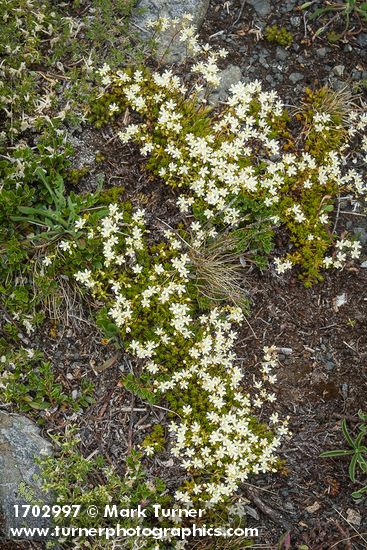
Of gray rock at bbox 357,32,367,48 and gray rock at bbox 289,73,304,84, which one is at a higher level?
gray rock at bbox 357,32,367,48

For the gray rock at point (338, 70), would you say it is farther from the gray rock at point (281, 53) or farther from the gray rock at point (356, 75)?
the gray rock at point (281, 53)

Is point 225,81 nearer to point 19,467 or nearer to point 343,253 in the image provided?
point 343,253

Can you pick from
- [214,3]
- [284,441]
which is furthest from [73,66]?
[284,441]

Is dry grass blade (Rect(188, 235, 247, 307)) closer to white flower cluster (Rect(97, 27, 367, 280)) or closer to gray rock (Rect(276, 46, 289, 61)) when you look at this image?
white flower cluster (Rect(97, 27, 367, 280))

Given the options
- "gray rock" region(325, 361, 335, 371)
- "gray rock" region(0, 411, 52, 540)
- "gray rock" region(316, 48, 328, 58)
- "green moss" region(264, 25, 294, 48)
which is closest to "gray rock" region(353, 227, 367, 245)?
"gray rock" region(325, 361, 335, 371)

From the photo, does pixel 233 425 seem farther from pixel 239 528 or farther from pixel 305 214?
pixel 305 214

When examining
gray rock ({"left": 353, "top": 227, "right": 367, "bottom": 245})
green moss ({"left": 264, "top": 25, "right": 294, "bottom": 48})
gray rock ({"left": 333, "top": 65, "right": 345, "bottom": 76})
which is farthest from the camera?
gray rock ({"left": 333, "top": 65, "right": 345, "bottom": 76})

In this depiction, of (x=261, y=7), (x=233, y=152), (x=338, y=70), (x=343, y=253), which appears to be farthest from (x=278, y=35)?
(x=343, y=253)

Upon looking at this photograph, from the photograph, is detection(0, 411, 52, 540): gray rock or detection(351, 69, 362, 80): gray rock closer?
detection(0, 411, 52, 540): gray rock

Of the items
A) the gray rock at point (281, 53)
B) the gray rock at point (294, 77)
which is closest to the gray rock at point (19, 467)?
the gray rock at point (294, 77)
